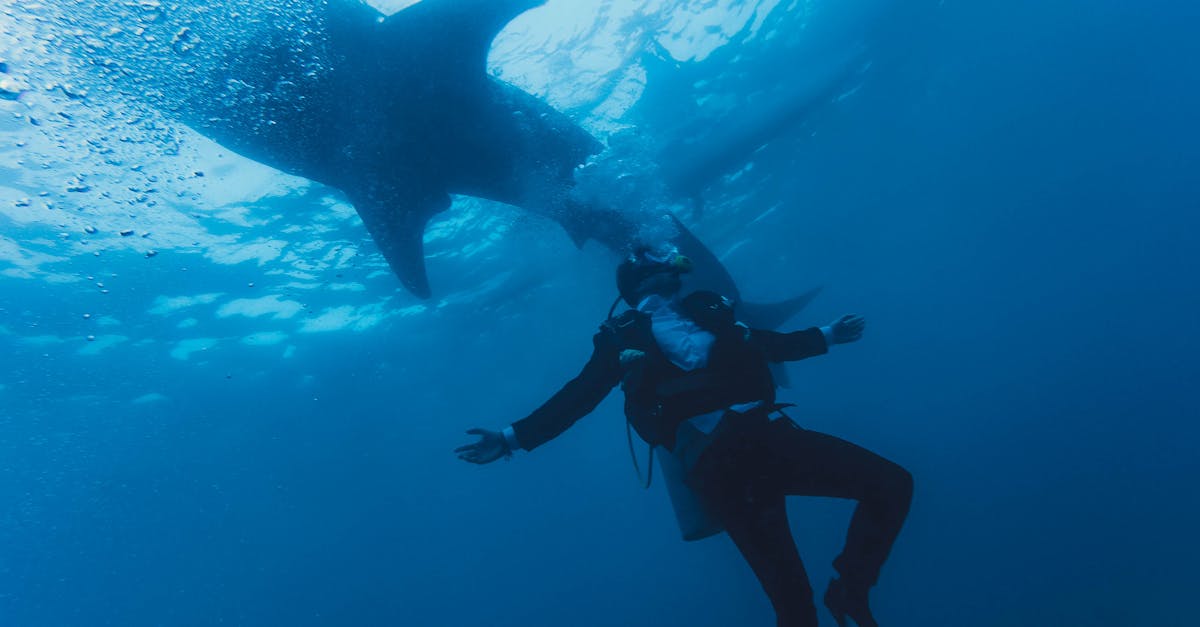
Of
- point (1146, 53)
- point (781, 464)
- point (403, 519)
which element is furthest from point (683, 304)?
point (403, 519)

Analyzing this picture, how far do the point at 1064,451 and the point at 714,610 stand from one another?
1681 centimetres

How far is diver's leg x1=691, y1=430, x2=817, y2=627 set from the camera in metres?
3.32

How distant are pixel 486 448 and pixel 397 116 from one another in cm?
622

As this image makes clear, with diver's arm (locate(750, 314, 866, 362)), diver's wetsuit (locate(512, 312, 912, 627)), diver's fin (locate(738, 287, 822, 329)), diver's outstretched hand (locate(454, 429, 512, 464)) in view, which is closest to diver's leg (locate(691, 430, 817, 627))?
diver's wetsuit (locate(512, 312, 912, 627))

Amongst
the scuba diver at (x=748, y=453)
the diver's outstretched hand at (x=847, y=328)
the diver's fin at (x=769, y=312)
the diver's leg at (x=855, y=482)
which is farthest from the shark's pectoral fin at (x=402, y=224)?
the diver's leg at (x=855, y=482)

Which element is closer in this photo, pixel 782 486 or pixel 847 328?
pixel 782 486

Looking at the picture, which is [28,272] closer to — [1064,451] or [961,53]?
[961,53]

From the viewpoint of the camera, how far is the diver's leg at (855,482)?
334cm

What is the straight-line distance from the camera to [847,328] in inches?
165

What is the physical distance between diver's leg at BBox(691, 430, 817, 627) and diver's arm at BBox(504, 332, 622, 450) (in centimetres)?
92

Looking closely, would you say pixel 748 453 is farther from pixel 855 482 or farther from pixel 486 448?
pixel 486 448

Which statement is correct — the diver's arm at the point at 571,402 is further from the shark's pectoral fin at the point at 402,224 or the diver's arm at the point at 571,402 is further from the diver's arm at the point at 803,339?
the shark's pectoral fin at the point at 402,224

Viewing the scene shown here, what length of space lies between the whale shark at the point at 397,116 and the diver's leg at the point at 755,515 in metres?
6.84

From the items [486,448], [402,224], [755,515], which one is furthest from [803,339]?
[402,224]
